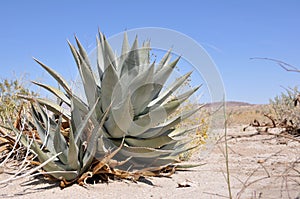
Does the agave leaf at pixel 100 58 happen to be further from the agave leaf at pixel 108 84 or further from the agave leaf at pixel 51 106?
the agave leaf at pixel 51 106

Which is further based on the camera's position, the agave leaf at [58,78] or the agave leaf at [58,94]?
the agave leaf at [58,94]

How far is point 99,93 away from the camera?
12.1 ft

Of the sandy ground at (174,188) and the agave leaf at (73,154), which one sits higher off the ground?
the agave leaf at (73,154)

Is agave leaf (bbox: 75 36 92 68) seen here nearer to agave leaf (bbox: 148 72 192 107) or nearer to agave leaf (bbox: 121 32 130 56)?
agave leaf (bbox: 121 32 130 56)

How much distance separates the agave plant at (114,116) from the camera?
10.7 feet

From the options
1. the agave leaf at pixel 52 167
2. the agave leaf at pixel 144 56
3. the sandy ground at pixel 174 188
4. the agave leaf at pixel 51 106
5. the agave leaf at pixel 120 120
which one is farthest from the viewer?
the agave leaf at pixel 144 56

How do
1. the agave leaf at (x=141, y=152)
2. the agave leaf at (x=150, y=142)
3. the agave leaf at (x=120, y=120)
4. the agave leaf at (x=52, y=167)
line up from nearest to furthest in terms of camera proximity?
1. the agave leaf at (x=52, y=167)
2. the agave leaf at (x=120, y=120)
3. the agave leaf at (x=141, y=152)
4. the agave leaf at (x=150, y=142)

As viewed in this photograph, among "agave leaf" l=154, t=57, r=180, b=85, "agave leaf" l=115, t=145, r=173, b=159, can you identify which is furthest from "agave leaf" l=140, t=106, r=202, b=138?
"agave leaf" l=154, t=57, r=180, b=85

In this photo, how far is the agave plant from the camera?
3.25m

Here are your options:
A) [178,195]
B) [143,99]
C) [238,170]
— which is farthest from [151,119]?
[238,170]

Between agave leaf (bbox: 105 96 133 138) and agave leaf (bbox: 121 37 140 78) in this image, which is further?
agave leaf (bbox: 121 37 140 78)

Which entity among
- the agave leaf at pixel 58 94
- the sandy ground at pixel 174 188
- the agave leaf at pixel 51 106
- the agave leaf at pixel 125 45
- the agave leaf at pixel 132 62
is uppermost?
the agave leaf at pixel 125 45

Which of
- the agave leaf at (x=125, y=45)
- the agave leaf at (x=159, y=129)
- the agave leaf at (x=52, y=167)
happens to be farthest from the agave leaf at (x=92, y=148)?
the agave leaf at (x=125, y=45)

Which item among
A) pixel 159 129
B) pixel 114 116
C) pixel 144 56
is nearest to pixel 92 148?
pixel 114 116
